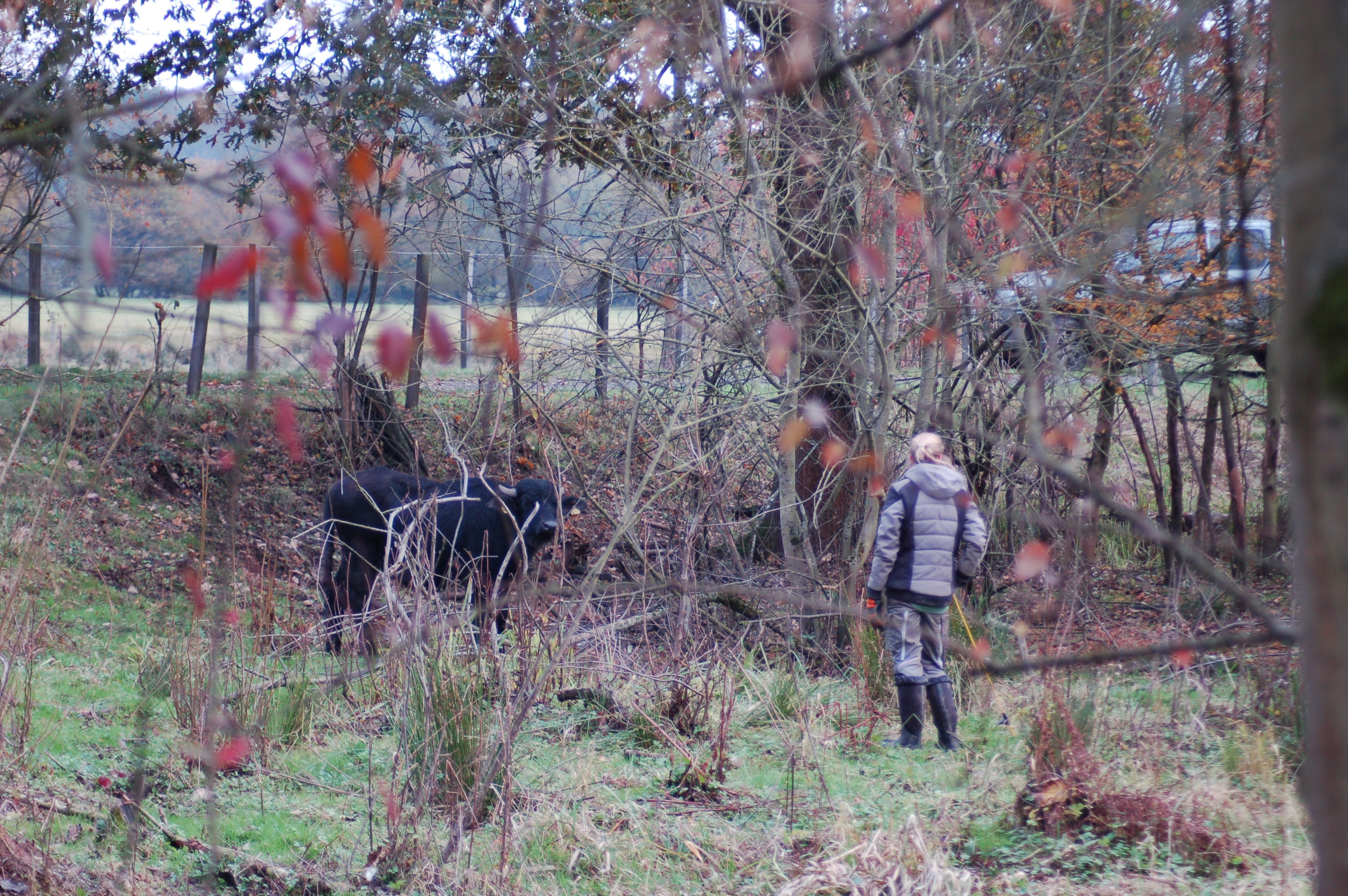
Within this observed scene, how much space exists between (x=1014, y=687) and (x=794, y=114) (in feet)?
14.8

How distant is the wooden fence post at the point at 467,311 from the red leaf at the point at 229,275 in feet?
13.7

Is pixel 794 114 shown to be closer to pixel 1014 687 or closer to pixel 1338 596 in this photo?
pixel 1014 687

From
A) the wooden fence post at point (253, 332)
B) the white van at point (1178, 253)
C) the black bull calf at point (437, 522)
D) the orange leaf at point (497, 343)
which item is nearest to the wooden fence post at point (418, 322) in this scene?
the orange leaf at point (497, 343)

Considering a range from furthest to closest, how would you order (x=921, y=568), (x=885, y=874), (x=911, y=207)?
(x=911, y=207) < (x=921, y=568) < (x=885, y=874)

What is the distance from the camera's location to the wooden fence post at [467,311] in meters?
7.57

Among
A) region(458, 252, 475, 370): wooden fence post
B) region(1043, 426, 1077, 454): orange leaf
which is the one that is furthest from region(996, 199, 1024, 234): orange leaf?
region(458, 252, 475, 370): wooden fence post

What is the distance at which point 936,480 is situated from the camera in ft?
19.6

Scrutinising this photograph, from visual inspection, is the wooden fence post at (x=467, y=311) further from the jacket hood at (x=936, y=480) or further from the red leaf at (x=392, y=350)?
the red leaf at (x=392, y=350)

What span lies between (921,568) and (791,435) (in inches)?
99.2

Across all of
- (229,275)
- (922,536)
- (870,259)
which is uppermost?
(870,259)

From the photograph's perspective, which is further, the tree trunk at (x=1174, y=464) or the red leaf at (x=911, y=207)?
the tree trunk at (x=1174, y=464)

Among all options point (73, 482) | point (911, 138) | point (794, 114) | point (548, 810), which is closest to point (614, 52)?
point (794, 114)

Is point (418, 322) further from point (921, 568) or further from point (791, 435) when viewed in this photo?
point (921, 568)

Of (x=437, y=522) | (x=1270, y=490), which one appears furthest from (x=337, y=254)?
(x=1270, y=490)
